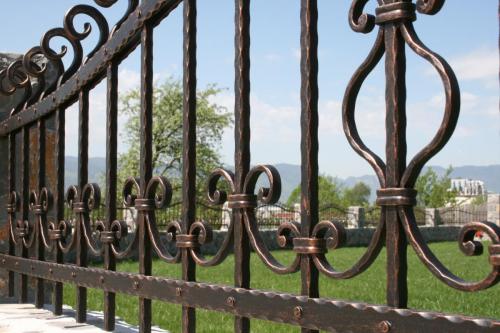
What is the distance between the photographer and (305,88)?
6.69 ft

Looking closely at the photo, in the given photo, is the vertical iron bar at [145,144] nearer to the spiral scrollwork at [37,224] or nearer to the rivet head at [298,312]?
the rivet head at [298,312]

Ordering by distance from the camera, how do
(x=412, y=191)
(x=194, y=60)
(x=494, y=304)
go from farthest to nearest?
(x=494, y=304)
(x=194, y=60)
(x=412, y=191)

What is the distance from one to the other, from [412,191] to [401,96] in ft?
0.77

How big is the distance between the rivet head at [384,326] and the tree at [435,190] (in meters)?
50.8

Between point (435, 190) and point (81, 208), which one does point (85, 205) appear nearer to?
point (81, 208)

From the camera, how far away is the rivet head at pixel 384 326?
1.76 m

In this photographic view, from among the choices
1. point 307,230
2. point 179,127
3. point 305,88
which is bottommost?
point 307,230

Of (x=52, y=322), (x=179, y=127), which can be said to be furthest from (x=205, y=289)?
(x=179, y=127)

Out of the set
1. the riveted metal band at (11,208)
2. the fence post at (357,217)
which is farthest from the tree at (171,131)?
the riveted metal band at (11,208)

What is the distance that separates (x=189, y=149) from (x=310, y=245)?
0.68 meters

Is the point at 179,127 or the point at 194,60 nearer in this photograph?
the point at 194,60

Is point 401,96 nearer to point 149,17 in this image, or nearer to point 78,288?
point 149,17

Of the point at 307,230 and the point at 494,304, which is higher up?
the point at 307,230

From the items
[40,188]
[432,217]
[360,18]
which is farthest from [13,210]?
[432,217]
